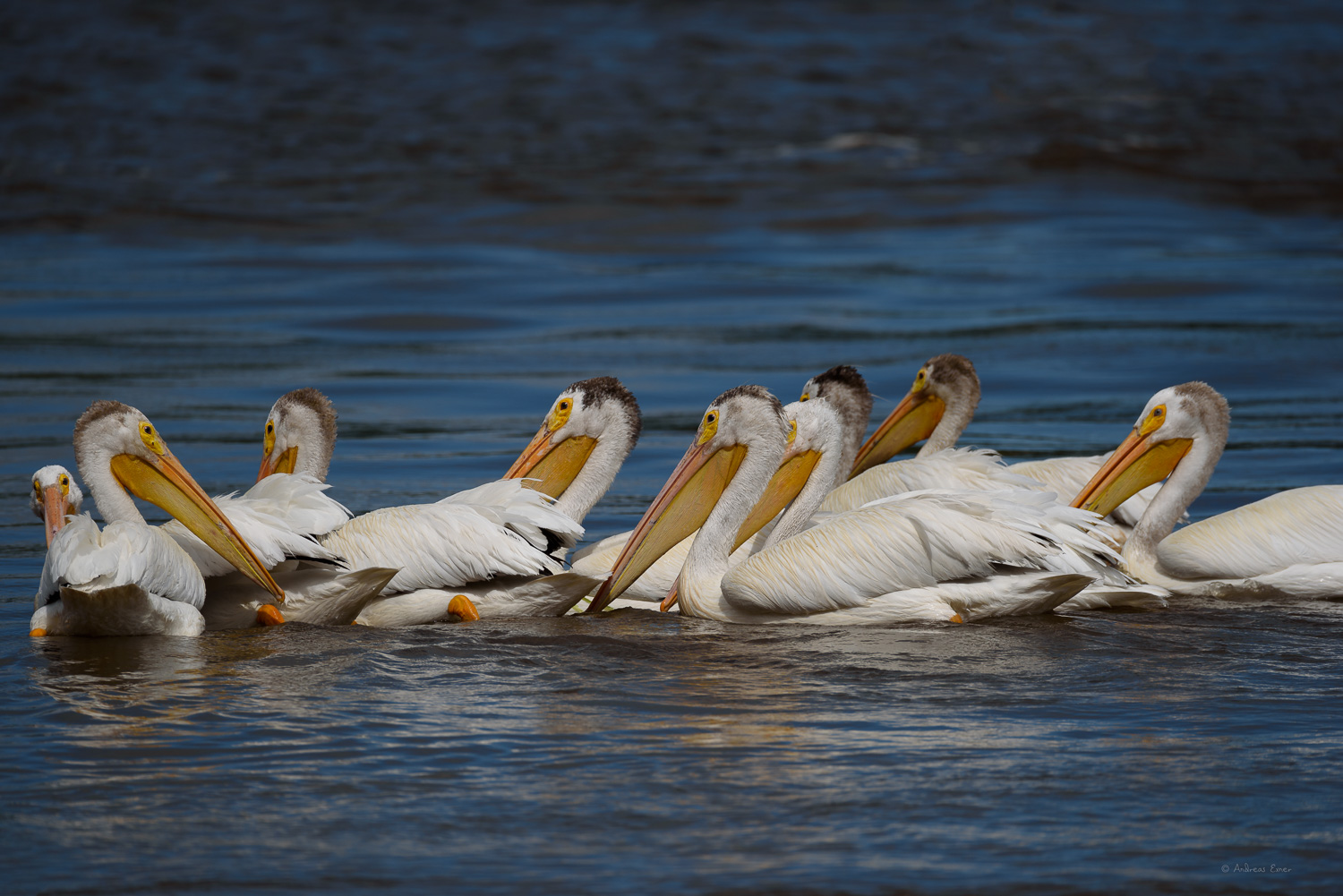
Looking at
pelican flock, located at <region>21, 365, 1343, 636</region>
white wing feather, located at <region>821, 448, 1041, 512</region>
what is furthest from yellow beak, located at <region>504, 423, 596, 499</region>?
white wing feather, located at <region>821, 448, 1041, 512</region>

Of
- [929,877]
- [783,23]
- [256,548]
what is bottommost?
[929,877]

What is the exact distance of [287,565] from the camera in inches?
208

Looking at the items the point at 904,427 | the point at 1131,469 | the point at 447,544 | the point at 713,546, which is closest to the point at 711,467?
the point at 713,546

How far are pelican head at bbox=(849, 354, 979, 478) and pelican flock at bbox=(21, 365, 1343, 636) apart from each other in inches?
42.6

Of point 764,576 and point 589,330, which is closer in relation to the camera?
point 764,576

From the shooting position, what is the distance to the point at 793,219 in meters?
17.2

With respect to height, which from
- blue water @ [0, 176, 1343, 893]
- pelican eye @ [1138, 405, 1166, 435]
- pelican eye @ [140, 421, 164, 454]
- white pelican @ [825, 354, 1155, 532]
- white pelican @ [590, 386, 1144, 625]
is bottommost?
blue water @ [0, 176, 1343, 893]

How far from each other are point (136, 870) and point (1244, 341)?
9.59 m

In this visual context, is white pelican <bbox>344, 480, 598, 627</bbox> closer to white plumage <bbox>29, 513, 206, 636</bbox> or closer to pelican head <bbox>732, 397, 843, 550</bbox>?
white plumage <bbox>29, 513, 206, 636</bbox>

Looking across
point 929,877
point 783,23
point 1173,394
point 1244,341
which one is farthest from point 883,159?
point 929,877

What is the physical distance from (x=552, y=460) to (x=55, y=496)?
1.76 m

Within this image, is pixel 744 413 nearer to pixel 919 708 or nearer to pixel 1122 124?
pixel 919 708

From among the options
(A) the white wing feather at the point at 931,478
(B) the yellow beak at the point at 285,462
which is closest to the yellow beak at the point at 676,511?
(A) the white wing feather at the point at 931,478

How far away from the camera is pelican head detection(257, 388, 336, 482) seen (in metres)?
6.16
